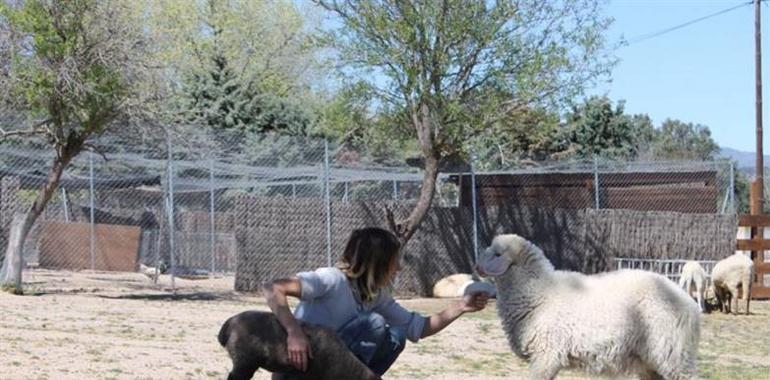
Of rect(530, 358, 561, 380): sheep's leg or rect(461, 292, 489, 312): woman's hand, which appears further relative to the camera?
rect(530, 358, 561, 380): sheep's leg

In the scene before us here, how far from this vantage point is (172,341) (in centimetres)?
1228

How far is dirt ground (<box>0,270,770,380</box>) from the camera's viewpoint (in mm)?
9773

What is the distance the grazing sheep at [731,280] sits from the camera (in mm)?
20875

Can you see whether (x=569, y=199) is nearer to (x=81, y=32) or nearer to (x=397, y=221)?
(x=397, y=221)

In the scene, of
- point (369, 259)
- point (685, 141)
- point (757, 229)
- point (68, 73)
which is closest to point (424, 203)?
point (68, 73)

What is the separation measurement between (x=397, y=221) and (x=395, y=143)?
3.01 metres

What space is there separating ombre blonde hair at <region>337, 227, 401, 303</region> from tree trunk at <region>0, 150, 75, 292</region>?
13.6 meters

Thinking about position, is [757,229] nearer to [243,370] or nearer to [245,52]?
[243,370]

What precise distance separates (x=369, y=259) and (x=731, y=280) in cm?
1629

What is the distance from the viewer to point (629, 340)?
8844 mm

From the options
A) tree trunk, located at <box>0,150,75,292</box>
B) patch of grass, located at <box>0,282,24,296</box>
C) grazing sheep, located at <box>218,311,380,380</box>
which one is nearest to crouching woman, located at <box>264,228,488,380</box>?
grazing sheep, located at <box>218,311,380,380</box>

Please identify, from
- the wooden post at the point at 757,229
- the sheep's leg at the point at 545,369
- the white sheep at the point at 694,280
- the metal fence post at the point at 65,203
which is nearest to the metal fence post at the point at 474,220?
the white sheep at the point at 694,280

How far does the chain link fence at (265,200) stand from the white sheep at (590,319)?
11.8 m

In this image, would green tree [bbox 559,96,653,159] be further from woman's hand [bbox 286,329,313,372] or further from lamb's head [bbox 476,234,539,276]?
woman's hand [bbox 286,329,313,372]
